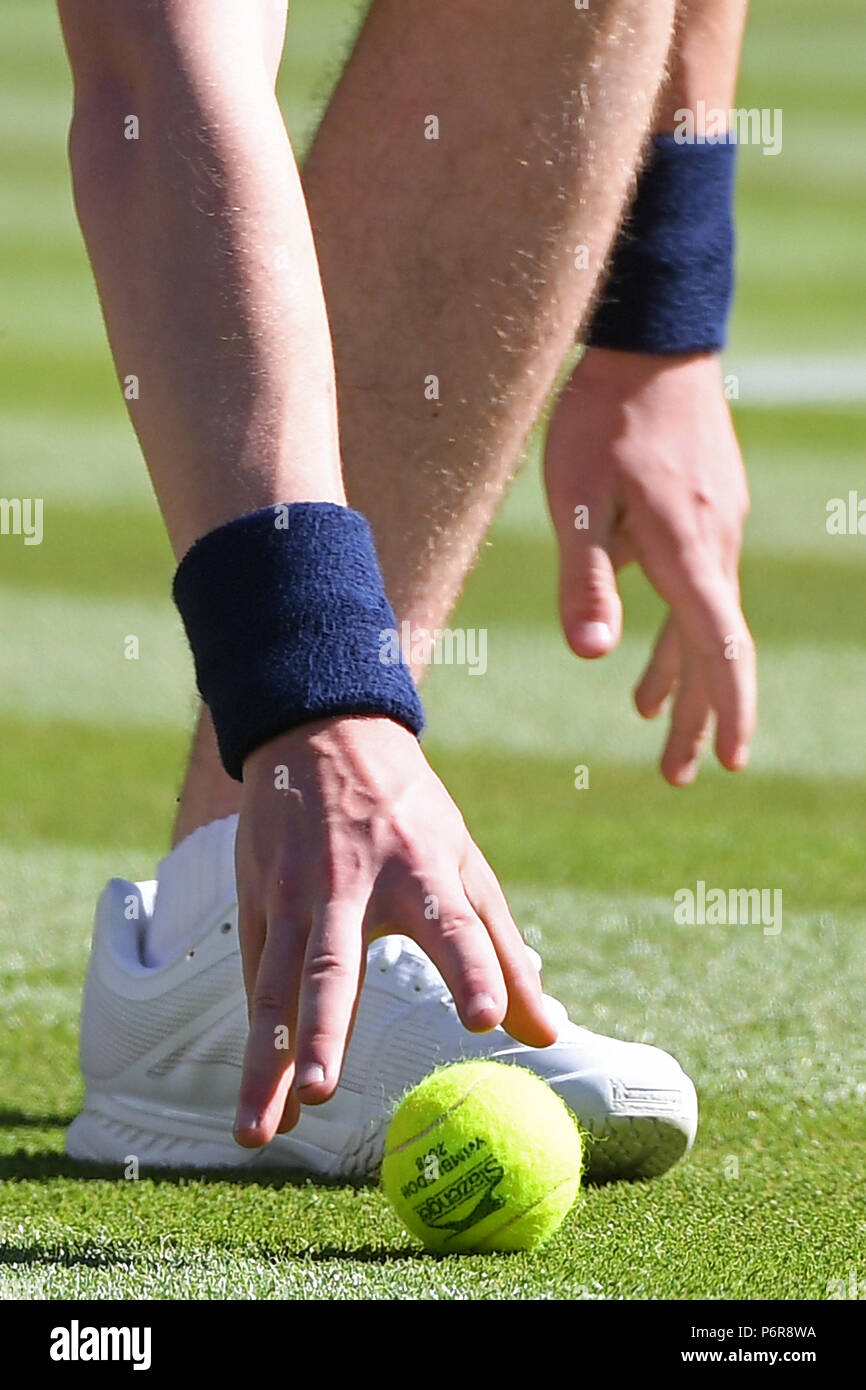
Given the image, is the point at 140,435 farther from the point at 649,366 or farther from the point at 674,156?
the point at 674,156

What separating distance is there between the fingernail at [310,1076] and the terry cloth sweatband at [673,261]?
1284 mm

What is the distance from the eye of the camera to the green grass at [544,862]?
176cm

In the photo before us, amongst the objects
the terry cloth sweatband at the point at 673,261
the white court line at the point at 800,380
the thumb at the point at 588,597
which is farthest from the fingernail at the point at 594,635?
the white court line at the point at 800,380

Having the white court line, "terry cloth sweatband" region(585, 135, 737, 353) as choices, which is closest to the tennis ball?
"terry cloth sweatband" region(585, 135, 737, 353)

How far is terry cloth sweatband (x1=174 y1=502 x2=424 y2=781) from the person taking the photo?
4.47ft

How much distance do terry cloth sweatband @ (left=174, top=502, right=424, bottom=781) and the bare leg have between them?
2.29ft

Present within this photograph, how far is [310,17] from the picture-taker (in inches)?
1011

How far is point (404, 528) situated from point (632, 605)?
14.8 ft

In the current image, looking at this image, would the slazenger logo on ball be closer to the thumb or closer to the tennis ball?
the tennis ball

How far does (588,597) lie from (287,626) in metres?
0.89
